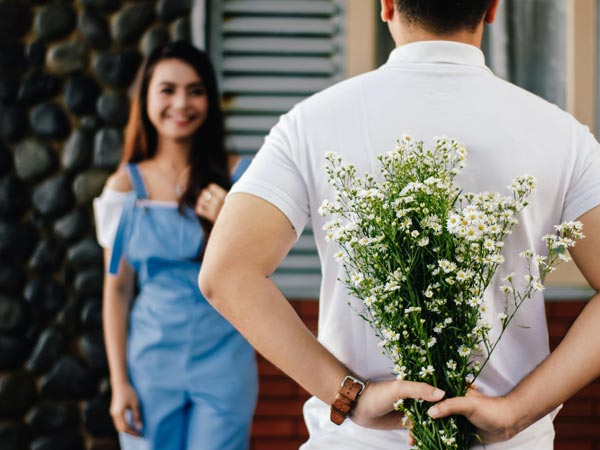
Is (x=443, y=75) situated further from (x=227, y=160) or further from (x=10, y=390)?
(x=10, y=390)

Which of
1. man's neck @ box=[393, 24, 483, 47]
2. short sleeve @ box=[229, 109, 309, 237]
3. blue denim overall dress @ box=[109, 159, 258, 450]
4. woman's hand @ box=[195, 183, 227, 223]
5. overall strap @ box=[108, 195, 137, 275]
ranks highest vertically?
man's neck @ box=[393, 24, 483, 47]

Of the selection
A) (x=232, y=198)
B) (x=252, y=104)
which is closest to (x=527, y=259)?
(x=232, y=198)

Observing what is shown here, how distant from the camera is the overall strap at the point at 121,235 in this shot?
2.76m

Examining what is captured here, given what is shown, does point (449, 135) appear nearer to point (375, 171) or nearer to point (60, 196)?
point (375, 171)

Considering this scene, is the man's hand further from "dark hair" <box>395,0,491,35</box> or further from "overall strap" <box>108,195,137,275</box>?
"overall strap" <box>108,195,137,275</box>

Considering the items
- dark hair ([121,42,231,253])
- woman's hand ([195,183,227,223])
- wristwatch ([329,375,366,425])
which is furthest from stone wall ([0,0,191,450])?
wristwatch ([329,375,366,425])

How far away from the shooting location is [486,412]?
1.27 meters

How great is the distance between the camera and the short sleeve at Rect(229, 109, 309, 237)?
4.45ft

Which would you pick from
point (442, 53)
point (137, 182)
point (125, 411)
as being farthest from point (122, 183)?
point (442, 53)

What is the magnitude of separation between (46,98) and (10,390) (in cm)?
134

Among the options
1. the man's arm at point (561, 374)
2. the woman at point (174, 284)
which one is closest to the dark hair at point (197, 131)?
the woman at point (174, 284)

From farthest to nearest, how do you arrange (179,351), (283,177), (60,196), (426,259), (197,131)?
1. (60,196)
2. (197,131)
3. (179,351)
4. (283,177)
5. (426,259)

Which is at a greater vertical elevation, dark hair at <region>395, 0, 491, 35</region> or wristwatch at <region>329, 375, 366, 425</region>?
dark hair at <region>395, 0, 491, 35</region>

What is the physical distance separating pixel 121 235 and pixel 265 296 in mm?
1528
